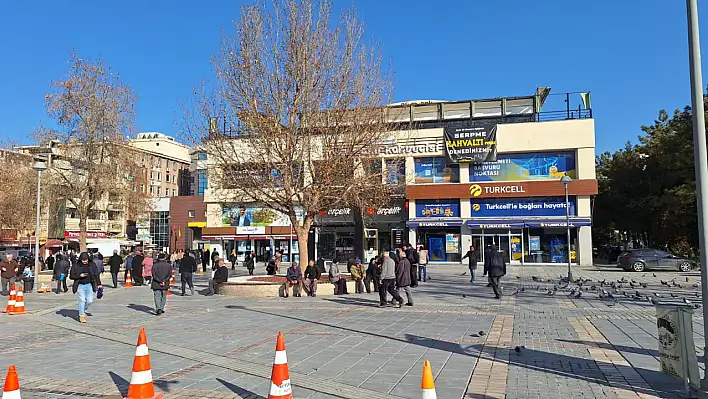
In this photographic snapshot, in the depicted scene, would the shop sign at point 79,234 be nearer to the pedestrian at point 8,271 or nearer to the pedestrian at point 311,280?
the pedestrian at point 8,271

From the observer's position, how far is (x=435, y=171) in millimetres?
41625

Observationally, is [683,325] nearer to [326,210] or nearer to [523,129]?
[326,210]

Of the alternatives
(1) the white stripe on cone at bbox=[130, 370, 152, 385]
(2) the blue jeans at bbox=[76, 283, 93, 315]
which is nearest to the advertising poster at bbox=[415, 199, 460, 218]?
(2) the blue jeans at bbox=[76, 283, 93, 315]

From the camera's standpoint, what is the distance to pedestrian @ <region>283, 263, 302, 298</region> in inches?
717

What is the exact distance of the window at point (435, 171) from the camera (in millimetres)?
41219

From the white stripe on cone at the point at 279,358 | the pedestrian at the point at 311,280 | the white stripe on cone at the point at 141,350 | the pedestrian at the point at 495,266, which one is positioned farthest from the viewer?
the pedestrian at the point at 311,280

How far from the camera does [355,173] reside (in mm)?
19453

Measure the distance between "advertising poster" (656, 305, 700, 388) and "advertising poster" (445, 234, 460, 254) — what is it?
3389 centimetres

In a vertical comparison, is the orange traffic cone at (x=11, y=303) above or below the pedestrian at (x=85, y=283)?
below

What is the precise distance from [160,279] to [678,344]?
11.7m

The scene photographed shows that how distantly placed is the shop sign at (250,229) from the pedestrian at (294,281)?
1089 inches

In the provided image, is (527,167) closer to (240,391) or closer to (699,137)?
(699,137)

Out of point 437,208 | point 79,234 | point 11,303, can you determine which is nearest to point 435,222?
point 437,208

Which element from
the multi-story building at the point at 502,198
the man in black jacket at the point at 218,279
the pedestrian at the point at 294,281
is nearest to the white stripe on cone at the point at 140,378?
the pedestrian at the point at 294,281
